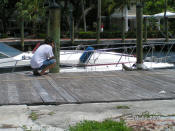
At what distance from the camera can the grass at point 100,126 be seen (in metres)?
5.28

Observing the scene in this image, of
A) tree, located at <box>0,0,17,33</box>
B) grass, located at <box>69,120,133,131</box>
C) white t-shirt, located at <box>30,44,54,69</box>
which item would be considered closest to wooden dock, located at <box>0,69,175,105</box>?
white t-shirt, located at <box>30,44,54,69</box>

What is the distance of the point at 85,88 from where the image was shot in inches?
352

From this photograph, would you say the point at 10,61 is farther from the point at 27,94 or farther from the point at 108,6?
the point at 108,6

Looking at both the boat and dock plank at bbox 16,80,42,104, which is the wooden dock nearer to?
dock plank at bbox 16,80,42,104

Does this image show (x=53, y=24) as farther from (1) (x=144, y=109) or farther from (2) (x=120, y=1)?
(2) (x=120, y=1)

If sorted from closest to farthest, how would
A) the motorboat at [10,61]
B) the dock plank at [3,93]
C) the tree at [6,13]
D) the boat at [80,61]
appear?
the dock plank at [3,93] → the motorboat at [10,61] → the boat at [80,61] → the tree at [6,13]

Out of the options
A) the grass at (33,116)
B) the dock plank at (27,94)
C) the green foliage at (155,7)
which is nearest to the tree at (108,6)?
the green foliage at (155,7)

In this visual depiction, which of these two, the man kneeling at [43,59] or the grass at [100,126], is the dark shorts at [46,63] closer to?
the man kneeling at [43,59]

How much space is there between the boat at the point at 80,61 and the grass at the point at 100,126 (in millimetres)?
7086

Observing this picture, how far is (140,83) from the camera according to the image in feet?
32.0

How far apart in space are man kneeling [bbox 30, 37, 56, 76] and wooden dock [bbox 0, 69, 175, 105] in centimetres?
28

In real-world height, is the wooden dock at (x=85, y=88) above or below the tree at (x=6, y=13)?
below

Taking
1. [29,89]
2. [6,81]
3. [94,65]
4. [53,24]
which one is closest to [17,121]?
[29,89]

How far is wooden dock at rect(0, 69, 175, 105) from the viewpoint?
7703mm
